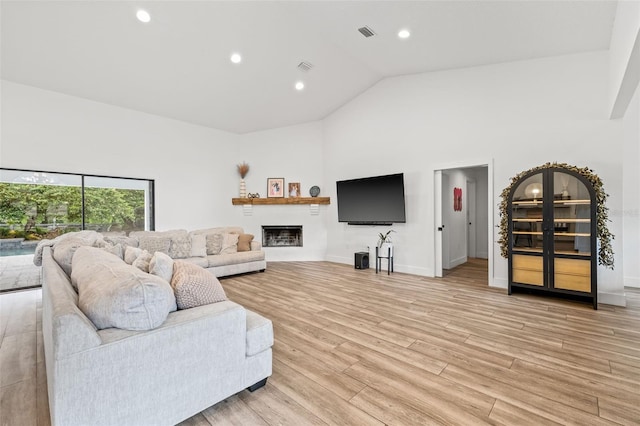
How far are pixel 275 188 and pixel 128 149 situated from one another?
3.12 metres

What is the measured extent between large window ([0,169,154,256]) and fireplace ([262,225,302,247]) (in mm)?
2528

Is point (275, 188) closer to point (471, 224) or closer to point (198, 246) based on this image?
point (198, 246)

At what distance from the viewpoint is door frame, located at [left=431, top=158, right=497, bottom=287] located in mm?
4473

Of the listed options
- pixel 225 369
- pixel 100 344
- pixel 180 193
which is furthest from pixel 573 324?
pixel 180 193

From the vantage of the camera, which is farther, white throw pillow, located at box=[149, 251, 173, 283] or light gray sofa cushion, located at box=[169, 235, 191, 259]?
light gray sofa cushion, located at box=[169, 235, 191, 259]

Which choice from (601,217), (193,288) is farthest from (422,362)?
(601,217)

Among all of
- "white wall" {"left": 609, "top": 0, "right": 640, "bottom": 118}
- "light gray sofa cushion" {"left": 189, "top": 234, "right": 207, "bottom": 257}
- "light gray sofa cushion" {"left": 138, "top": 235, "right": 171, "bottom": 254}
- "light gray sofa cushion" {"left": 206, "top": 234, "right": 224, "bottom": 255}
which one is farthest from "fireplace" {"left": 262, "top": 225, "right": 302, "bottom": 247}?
Result: "white wall" {"left": 609, "top": 0, "right": 640, "bottom": 118}

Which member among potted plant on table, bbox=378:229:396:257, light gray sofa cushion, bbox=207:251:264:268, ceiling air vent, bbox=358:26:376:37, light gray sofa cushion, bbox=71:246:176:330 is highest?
ceiling air vent, bbox=358:26:376:37

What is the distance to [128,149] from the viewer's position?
5488mm

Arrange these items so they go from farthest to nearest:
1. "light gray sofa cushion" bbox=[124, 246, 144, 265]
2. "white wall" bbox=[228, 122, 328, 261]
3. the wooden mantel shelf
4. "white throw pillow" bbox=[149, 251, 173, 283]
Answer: "white wall" bbox=[228, 122, 328, 261], the wooden mantel shelf, "light gray sofa cushion" bbox=[124, 246, 144, 265], "white throw pillow" bbox=[149, 251, 173, 283]

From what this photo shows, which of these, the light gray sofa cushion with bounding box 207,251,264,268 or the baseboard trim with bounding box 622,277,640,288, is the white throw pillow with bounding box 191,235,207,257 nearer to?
the light gray sofa cushion with bounding box 207,251,264,268

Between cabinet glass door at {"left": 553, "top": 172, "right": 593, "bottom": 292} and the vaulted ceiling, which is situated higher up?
the vaulted ceiling

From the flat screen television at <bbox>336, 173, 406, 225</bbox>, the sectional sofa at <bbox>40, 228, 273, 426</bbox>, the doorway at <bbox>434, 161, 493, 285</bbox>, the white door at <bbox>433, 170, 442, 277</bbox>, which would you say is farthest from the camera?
the flat screen television at <bbox>336, 173, 406, 225</bbox>

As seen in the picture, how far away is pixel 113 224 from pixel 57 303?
4.84 metres
